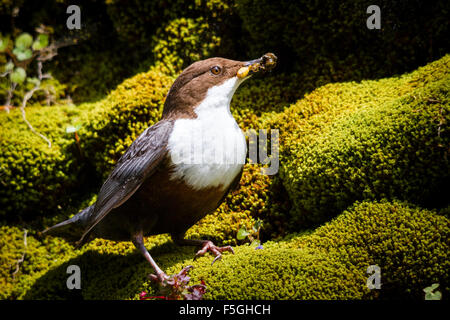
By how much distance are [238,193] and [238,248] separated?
657mm

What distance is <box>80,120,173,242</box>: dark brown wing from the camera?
2.90 meters

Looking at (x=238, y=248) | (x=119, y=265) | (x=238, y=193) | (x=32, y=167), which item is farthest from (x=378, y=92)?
(x=32, y=167)

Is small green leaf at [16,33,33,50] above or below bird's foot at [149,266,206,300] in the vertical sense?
above

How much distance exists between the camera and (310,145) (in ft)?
11.4

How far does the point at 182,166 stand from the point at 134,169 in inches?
15.5

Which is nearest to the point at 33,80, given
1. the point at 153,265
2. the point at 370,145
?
the point at 153,265

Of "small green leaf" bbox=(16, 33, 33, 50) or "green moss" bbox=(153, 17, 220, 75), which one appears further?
"small green leaf" bbox=(16, 33, 33, 50)

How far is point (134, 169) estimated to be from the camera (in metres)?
2.95

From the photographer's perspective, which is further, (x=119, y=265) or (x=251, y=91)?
(x=251, y=91)

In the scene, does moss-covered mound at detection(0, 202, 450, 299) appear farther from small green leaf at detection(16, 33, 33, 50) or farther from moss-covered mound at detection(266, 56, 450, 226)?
small green leaf at detection(16, 33, 33, 50)

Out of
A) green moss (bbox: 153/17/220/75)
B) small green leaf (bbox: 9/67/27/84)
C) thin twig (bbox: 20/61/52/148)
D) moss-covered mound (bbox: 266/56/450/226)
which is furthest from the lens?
small green leaf (bbox: 9/67/27/84)

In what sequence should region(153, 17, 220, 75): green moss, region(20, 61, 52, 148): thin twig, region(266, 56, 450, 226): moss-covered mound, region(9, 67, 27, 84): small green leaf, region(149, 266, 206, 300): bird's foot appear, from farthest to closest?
1. region(9, 67, 27, 84): small green leaf
2. region(153, 17, 220, 75): green moss
3. region(20, 61, 52, 148): thin twig
4. region(266, 56, 450, 226): moss-covered mound
5. region(149, 266, 206, 300): bird's foot

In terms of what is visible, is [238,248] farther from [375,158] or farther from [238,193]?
[375,158]

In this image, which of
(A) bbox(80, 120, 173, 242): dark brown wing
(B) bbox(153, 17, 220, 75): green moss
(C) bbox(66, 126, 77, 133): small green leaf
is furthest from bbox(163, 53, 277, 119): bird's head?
(C) bbox(66, 126, 77, 133): small green leaf
